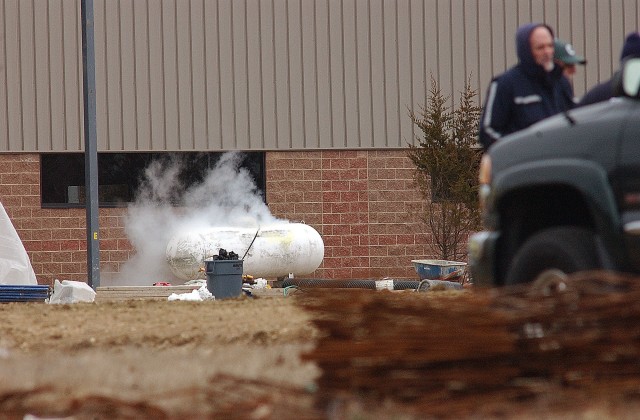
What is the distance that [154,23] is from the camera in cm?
3022

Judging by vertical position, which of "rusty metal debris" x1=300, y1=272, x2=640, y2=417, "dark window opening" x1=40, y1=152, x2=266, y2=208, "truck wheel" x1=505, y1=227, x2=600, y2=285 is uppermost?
"dark window opening" x1=40, y1=152, x2=266, y2=208

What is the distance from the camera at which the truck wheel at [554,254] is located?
258 inches

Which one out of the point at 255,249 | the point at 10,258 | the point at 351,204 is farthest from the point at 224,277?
the point at 351,204

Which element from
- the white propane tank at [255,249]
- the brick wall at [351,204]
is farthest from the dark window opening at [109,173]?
the white propane tank at [255,249]

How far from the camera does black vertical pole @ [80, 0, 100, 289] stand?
2555cm

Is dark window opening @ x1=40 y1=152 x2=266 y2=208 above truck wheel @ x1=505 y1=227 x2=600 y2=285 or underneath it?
above

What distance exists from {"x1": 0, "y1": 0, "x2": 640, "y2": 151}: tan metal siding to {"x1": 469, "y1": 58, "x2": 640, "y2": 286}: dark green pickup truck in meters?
23.2

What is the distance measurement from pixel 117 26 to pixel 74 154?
3.19 m

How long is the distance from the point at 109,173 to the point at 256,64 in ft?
14.2

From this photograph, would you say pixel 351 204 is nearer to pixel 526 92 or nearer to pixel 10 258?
pixel 10 258

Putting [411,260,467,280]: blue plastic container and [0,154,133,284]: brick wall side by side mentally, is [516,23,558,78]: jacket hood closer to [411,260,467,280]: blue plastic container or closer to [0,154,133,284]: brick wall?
[411,260,467,280]: blue plastic container

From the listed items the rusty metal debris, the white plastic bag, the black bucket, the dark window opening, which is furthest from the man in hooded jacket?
the dark window opening

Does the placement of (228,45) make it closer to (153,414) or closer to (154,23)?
(154,23)

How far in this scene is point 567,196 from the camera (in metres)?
7.00
